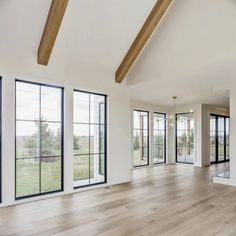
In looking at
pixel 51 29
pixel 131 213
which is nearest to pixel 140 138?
pixel 131 213

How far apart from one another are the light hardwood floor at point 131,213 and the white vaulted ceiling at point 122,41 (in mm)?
2660

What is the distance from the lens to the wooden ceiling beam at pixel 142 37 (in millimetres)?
4411

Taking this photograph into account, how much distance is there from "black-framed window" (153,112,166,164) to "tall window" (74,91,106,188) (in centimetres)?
429

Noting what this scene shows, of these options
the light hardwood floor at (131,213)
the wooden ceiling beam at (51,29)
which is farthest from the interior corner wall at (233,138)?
the wooden ceiling beam at (51,29)

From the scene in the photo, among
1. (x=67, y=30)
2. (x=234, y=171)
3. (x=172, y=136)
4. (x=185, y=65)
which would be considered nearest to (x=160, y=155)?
(x=172, y=136)

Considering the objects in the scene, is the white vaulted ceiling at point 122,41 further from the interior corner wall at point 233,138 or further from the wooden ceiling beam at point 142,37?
the interior corner wall at point 233,138

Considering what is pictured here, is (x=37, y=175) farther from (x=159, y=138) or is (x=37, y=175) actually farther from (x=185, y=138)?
(x=185, y=138)

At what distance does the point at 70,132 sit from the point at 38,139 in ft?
2.41

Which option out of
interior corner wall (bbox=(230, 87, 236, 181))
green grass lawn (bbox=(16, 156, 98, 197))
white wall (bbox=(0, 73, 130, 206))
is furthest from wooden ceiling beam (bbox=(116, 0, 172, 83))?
interior corner wall (bbox=(230, 87, 236, 181))

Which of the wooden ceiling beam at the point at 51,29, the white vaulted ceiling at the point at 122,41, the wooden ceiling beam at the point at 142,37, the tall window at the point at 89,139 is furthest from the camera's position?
the tall window at the point at 89,139

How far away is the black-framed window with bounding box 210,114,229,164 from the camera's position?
9.91 m

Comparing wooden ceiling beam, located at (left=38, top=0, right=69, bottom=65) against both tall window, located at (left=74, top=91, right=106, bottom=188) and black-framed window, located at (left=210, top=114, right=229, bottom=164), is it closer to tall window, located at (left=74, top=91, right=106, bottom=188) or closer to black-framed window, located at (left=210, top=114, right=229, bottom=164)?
tall window, located at (left=74, top=91, right=106, bottom=188)

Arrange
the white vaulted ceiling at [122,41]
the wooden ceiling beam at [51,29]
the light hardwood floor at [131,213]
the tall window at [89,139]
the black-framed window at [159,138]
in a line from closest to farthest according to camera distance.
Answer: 1. the light hardwood floor at [131,213]
2. the wooden ceiling beam at [51,29]
3. the white vaulted ceiling at [122,41]
4. the tall window at [89,139]
5. the black-framed window at [159,138]

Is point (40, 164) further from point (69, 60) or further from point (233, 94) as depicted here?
point (233, 94)
